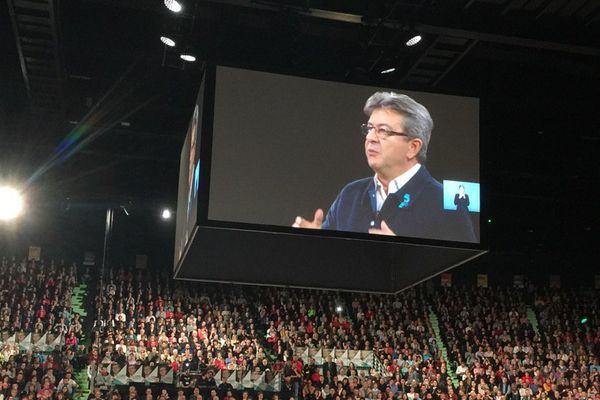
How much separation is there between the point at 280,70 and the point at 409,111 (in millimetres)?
1544

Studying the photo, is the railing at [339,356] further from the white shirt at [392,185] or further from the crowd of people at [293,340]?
the white shirt at [392,185]

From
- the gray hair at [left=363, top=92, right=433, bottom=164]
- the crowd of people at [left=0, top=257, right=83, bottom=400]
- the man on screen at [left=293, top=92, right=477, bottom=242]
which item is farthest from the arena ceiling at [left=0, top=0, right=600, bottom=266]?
the crowd of people at [left=0, top=257, right=83, bottom=400]

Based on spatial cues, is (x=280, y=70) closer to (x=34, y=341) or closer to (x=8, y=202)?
(x=8, y=202)

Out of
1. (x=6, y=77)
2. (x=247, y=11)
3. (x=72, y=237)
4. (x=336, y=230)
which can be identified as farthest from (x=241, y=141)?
(x=72, y=237)

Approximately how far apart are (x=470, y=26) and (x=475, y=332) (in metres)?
16.0

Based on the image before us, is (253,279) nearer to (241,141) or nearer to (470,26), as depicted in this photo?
(241,141)

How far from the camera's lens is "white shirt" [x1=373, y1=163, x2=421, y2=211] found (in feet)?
30.0

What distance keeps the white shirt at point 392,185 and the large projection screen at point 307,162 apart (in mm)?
59

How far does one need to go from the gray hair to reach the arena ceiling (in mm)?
236

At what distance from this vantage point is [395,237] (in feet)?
29.6

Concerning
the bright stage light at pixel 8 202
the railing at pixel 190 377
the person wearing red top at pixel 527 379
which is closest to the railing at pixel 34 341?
the railing at pixel 190 377

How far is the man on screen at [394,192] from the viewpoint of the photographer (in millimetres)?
9078

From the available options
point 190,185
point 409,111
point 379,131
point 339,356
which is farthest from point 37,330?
point 409,111

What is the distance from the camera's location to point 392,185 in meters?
9.19
